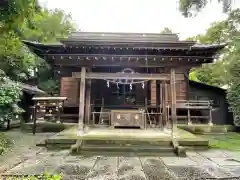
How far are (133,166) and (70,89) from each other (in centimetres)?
784

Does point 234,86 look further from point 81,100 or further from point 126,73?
point 81,100

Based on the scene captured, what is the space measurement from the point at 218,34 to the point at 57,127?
14.3m

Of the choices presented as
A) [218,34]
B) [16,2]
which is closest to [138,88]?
[16,2]

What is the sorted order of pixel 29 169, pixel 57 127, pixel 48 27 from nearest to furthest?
pixel 29 169, pixel 57 127, pixel 48 27

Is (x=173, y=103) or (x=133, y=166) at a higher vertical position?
(x=173, y=103)

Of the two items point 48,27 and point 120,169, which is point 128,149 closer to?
point 120,169

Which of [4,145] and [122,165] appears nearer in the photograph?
[122,165]

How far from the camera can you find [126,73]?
306 inches

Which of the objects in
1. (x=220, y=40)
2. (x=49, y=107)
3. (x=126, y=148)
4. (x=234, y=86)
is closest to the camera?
(x=126, y=148)

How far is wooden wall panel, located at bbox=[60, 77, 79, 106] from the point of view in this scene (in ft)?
38.2

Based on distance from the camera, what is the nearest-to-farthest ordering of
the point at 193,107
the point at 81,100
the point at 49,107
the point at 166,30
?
the point at 81,100
the point at 49,107
the point at 193,107
the point at 166,30

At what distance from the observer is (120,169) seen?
4.62 m

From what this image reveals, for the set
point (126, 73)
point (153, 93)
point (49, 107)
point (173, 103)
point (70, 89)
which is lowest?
point (49, 107)

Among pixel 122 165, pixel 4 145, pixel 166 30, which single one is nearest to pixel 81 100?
pixel 4 145
